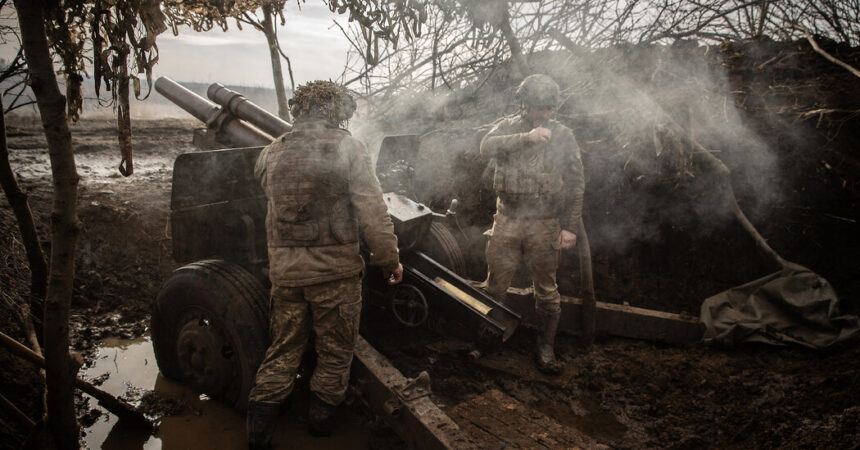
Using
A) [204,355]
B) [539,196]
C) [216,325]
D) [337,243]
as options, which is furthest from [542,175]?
[204,355]

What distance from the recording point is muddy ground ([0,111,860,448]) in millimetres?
2859

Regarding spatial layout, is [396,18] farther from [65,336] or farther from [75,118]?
[65,336]

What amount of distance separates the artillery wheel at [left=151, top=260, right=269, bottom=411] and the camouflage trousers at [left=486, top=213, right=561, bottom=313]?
196cm

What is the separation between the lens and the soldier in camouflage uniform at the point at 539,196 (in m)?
3.73

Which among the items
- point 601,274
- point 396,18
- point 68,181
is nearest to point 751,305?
point 601,274

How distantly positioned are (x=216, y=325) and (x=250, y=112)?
2.07m

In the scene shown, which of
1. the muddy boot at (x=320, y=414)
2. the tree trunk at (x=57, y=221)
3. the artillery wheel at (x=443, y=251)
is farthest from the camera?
the artillery wheel at (x=443, y=251)

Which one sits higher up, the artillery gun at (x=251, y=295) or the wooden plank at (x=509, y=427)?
the artillery gun at (x=251, y=295)

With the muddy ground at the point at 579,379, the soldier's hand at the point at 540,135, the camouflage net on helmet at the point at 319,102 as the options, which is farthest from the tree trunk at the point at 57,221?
the soldier's hand at the point at 540,135

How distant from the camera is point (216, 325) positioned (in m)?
3.15

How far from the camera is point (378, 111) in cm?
748

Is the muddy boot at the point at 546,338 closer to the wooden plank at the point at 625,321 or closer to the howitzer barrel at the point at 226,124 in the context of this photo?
the wooden plank at the point at 625,321

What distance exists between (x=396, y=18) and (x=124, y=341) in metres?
3.86

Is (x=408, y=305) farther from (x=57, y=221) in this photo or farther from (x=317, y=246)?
(x=57, y=221)
